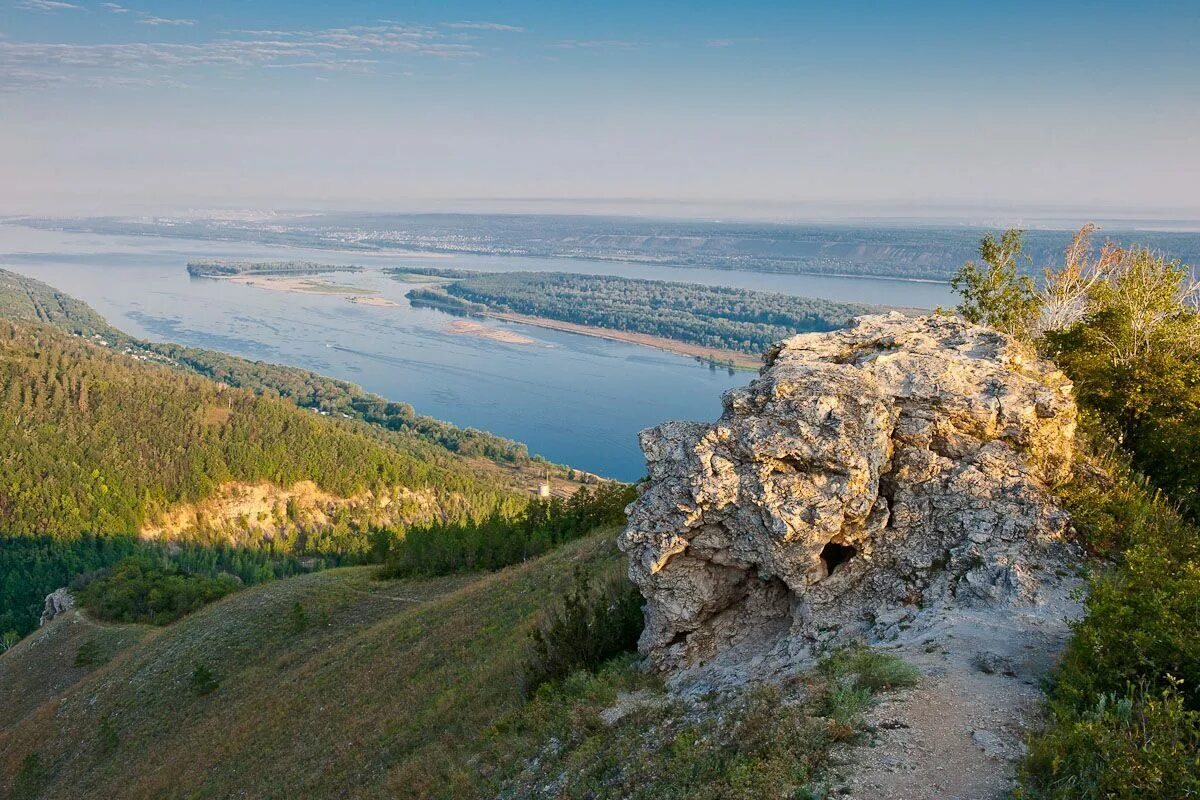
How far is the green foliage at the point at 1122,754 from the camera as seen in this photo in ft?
21.0

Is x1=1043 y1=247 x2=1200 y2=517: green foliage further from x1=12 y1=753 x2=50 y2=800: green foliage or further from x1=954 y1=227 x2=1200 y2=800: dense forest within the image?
x1=12 y1=753 x2=50 y2=800: green foliage

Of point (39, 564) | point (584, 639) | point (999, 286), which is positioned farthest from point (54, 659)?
point (39, 564)

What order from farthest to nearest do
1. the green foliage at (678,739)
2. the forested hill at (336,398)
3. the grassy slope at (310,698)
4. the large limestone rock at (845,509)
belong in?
1. the forested hill at (336,398)
2. the grassy slope at (310,698)
3. the large limestone rock at (845,509)
4. the green foliage at (678,739)

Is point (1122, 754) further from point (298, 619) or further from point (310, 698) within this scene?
point (298, 619)

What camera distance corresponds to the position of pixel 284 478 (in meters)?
124

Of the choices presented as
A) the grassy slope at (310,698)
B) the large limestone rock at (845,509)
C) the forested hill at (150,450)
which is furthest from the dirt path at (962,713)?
the forested hill at (150,450)

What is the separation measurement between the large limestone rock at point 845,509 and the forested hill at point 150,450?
107m

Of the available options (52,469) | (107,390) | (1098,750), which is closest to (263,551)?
(52,469)

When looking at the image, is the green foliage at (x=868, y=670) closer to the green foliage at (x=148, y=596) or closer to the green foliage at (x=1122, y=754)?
the green foliage at (x=1122, y=754)

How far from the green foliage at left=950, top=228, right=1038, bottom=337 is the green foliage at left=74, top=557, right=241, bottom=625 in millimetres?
51299

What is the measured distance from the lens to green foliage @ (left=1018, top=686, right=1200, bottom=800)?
640 centimetres

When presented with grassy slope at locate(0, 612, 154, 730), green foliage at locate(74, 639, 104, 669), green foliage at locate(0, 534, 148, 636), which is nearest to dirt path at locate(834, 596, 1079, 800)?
grassy slope at locate(0, 612, 154, 730)

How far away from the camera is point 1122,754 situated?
6648mm

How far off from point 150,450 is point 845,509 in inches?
5321
